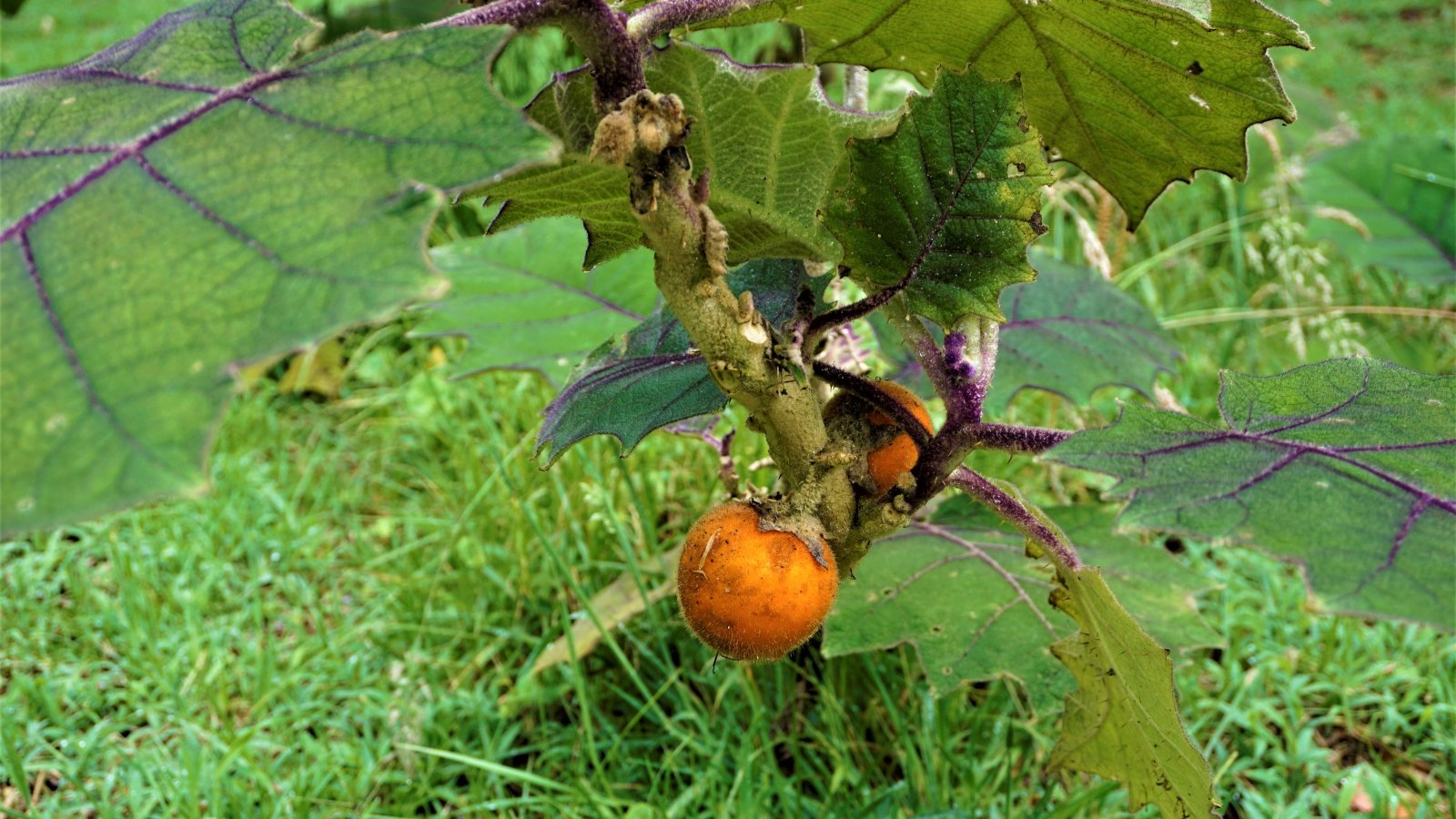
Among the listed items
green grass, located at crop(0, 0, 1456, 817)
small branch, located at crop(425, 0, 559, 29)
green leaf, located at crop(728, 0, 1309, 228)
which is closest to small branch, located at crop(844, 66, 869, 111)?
green leaf, located at crop(728, 0, 1309, 228)

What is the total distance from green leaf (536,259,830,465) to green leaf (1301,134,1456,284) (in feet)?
5.77

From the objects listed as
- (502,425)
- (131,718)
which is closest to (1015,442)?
(131,718)

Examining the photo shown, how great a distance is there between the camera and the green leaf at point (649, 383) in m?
0.88

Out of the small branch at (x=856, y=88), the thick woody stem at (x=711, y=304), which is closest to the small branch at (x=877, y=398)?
the thick woody stem at (x=711, y=304)

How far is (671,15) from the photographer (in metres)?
0.70

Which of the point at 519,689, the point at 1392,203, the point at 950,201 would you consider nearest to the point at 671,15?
the point at 950,201

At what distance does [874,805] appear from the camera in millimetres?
1366

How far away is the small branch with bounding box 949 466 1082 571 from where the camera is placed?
2.87 ft

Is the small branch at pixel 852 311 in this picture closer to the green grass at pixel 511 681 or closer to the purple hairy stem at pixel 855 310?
the purple hairy stem at pixel 855 310

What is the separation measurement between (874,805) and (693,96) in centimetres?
91

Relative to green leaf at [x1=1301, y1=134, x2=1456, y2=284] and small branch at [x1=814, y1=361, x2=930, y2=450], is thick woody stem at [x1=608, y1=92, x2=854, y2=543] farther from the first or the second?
green leaf at [x1=1301, y1=134, x2=1456, y2=284]

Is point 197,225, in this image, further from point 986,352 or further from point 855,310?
point 986,352

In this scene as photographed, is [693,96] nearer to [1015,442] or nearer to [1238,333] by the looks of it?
[1015,442]

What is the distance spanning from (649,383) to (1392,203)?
209 centimetres
